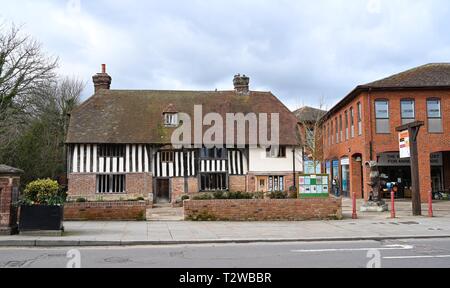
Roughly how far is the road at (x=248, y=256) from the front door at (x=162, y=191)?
64.8ft

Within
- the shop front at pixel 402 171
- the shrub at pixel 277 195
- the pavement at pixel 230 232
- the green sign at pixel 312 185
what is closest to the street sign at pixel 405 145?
the pavement at pixel 230 232

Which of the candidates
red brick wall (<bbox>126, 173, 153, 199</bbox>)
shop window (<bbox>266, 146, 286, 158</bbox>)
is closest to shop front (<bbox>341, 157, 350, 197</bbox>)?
shop window (<bbox>266, 146, 286, 158</bbox>)

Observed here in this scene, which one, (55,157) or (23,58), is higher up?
(23,58)

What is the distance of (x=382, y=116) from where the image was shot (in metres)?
29.7

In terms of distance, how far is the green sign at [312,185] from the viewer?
748 inches

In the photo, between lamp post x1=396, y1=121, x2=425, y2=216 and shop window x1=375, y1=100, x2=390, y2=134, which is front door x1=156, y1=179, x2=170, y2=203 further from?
lamp post x1=396, y1=121, x2=425, y2=216

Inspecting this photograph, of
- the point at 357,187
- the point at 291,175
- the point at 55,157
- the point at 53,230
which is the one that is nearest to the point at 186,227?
the point at 53,230

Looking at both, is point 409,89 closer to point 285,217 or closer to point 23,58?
point 285,217

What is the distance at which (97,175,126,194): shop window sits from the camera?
99.0 ft

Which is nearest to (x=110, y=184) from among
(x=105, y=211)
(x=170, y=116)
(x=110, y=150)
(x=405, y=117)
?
(x=110, y=150)

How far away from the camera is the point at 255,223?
17047mm

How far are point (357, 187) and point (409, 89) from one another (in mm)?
7948

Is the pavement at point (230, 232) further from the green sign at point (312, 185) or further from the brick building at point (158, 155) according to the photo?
the brick building at point (158, 155)

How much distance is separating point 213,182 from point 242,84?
30.9ft
